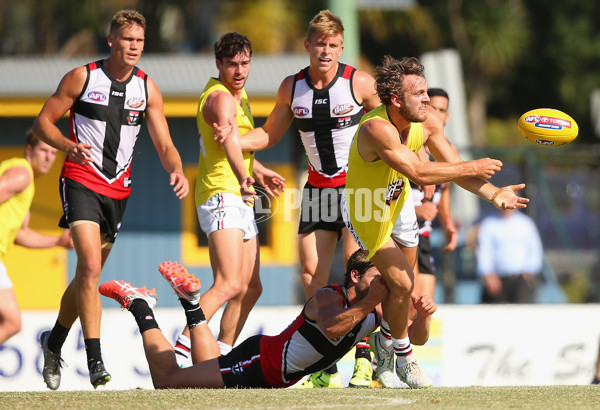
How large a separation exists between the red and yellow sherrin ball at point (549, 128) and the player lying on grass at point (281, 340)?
151 centimetres

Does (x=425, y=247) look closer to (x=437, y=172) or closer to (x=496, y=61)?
(x=437, y=172)

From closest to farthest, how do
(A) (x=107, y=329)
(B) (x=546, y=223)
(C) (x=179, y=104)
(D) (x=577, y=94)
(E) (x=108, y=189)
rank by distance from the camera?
(E) (x=108, y=189) < (A) (x=107, y=329) < (C) (x=179, y=104) < (B) (x=546, y=223) < (D) (x=577, y=94)

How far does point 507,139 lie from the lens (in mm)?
32062

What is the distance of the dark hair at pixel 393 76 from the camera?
6367mm

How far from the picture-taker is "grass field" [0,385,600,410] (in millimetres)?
5566

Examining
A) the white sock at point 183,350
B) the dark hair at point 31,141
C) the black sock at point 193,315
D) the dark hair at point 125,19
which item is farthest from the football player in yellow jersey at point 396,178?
the dark hair at point 31,141

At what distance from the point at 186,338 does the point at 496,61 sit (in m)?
24.2

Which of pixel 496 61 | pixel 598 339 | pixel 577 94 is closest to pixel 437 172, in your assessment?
pixel 598 339

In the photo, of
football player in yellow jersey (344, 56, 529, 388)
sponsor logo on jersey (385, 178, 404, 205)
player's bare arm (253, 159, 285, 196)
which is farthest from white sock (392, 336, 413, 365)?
player's bare arm (253, 159, 285, 196)

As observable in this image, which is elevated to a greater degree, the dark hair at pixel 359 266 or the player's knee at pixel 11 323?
the dark hair at pixel 359 266

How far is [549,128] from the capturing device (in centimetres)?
684

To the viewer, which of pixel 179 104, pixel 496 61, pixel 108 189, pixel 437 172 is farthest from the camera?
pixel 496 61

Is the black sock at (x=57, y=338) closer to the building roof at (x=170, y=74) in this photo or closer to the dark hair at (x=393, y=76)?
the dark hair at (x=393, y=76)

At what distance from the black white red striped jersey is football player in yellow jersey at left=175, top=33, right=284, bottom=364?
101 cm
